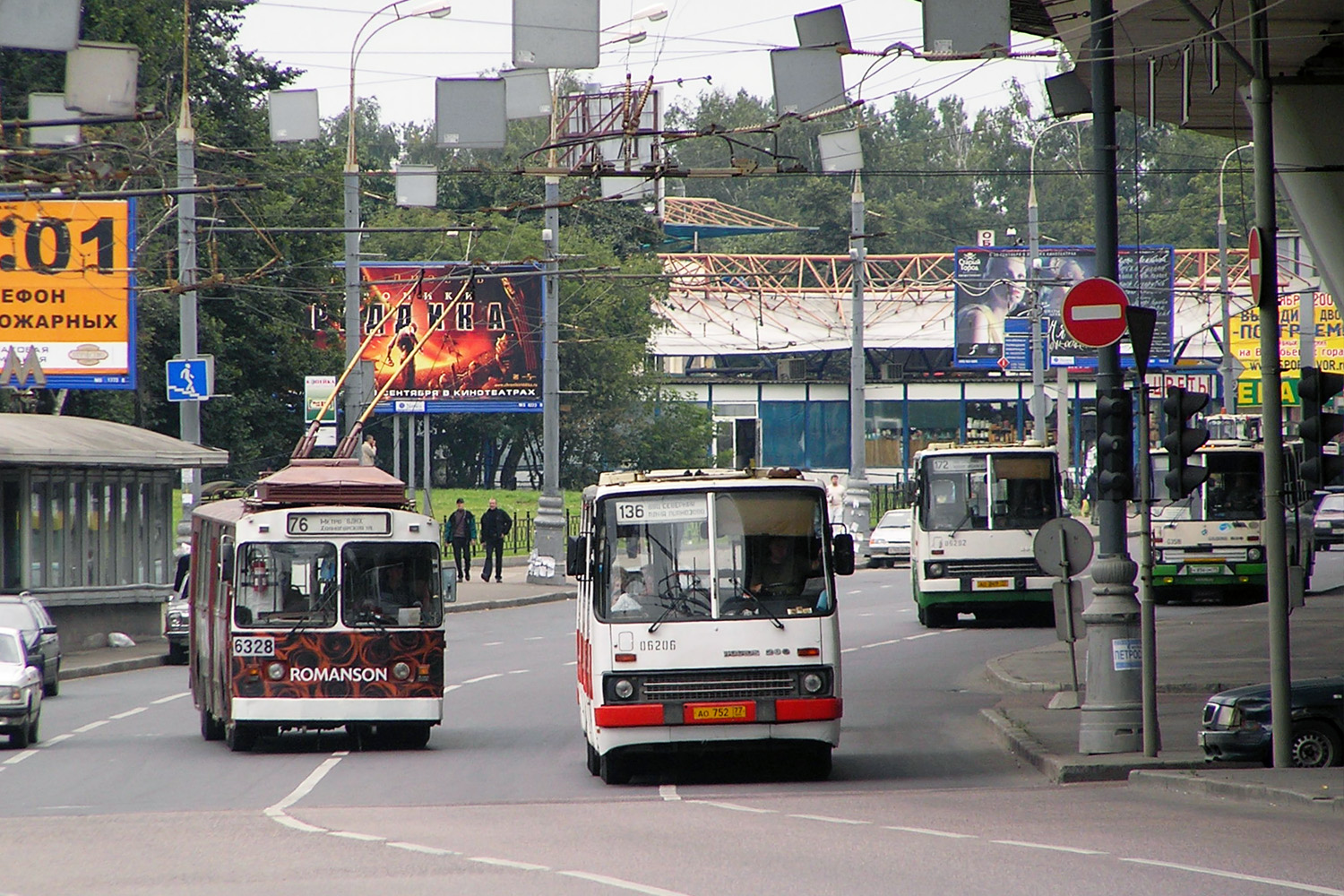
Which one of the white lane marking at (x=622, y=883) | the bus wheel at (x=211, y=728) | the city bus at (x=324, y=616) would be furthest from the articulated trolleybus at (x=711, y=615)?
the bus wheel at (x=211, y=728)

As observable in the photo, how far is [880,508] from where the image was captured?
67750 mm

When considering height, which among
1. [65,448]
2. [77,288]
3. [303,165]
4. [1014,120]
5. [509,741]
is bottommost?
[509,741]

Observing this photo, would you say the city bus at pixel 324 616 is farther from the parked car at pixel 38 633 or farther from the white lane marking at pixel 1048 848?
the white lane marking at pixel 1048 848

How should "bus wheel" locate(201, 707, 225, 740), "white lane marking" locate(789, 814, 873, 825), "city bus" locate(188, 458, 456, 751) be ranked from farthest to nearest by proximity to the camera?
1. "bus wheel" locate(201, 707, 225, 740)
2. "city bus" locate(188, 458, 456, 751)
3. "white lane marking" locate(789, 814, 873, 825)

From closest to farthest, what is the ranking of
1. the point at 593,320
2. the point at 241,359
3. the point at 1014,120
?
the point at 241,359, the point at 593,320, the point at 1014,120

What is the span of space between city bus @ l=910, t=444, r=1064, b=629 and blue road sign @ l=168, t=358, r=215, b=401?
37.6 feet

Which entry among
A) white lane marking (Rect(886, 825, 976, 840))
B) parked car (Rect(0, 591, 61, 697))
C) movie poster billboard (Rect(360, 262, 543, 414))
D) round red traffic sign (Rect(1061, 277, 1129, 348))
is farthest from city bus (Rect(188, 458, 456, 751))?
movie poster billboard (Rect(360, 262, 543, 414))

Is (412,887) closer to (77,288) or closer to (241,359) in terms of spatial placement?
(77,288)

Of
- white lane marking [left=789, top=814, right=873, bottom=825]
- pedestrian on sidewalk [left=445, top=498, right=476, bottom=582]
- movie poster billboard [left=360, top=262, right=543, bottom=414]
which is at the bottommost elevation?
white lane marking [left=789, top=814, right=873, bottom=825]

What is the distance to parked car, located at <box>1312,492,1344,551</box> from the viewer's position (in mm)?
54097

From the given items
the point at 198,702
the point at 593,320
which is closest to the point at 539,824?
the point at 198,702

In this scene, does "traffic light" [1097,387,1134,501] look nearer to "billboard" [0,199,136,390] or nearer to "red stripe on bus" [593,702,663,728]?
"red stripe on bus" [593,702,663,728]

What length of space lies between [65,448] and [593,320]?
36408 mm

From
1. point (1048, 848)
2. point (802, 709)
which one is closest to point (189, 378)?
point (802, 709)
